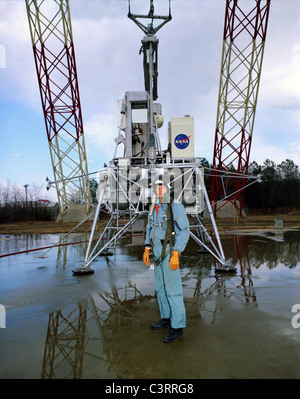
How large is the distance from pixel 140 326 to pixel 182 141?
17.8 ft

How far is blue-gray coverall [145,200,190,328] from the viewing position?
145 inches

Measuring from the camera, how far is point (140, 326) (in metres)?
3.98

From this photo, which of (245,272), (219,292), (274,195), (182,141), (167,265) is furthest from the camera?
(274,195)

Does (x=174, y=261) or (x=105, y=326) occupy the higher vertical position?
(x=174, y=261)

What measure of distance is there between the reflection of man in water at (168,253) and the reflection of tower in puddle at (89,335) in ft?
2.17

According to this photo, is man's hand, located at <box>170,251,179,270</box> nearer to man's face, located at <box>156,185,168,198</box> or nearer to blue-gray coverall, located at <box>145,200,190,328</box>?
blue-gray coverall, located at <box>145,200,190,328</box>

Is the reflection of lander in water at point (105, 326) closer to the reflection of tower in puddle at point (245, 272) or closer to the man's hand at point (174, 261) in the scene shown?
the reflection of tower in puddle at point (245, 272)

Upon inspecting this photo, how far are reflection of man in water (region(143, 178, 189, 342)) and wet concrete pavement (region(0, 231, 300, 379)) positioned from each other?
0.91ft

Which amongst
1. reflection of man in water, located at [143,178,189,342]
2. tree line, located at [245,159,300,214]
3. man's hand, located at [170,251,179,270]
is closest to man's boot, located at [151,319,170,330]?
reflection of man in water, located at [143,178,189,342]

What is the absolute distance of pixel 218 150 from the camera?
27734 millimetres

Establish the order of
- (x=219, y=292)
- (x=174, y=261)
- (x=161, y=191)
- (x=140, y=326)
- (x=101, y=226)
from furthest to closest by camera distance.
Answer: (x=101, y=226)
(x=219, y=292)
(x=161, y=191)
(x=140, y=326)
(x=174, y=261)

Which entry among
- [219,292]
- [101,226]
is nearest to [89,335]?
[219,292]

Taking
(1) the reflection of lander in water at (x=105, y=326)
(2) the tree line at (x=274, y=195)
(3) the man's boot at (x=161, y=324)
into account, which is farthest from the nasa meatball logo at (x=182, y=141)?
(2) the tree line at (x=274, y=195)

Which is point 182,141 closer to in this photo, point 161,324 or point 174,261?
point 174,261
